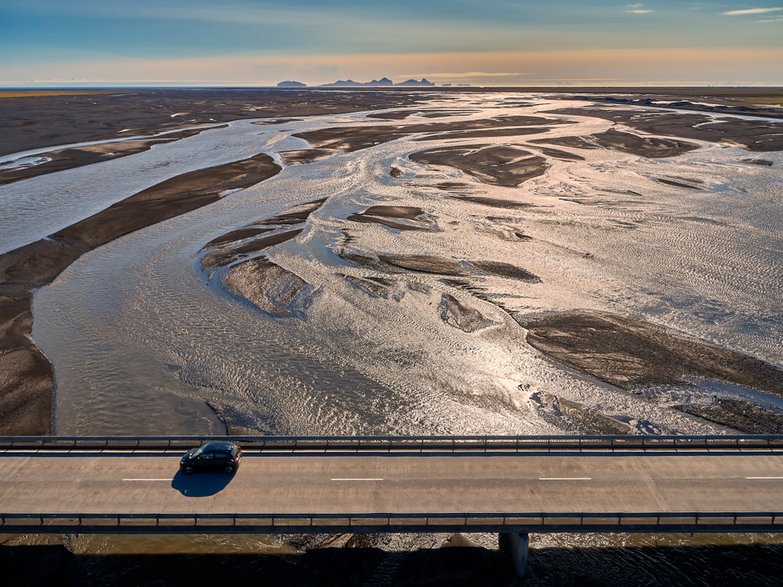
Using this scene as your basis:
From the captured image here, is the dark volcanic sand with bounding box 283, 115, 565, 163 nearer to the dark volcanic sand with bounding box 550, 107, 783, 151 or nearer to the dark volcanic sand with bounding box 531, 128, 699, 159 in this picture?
the dark volcanic sand with bounding box 531, 128, 699, 159

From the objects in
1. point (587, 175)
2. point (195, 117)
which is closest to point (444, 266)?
point (587, 175)

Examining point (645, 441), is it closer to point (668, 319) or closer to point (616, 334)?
point (616, 334)

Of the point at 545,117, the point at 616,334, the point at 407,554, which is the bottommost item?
the point at 407,554

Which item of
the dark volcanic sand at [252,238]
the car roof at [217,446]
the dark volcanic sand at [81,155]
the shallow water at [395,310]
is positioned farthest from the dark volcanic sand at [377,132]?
the car roof at [217,446]

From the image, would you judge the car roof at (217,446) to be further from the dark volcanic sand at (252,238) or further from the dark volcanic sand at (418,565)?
the dark volcanic sand at (252,238)

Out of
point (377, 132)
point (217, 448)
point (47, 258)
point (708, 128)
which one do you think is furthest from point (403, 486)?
point (708, 128)

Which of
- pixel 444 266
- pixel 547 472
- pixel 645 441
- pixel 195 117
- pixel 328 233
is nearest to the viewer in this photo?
pixel 547 472

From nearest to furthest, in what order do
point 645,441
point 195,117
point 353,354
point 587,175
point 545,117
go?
1. point 645,441
2. point 353,354
3. point 587,175
4. point 545,117
5. point 195,117
